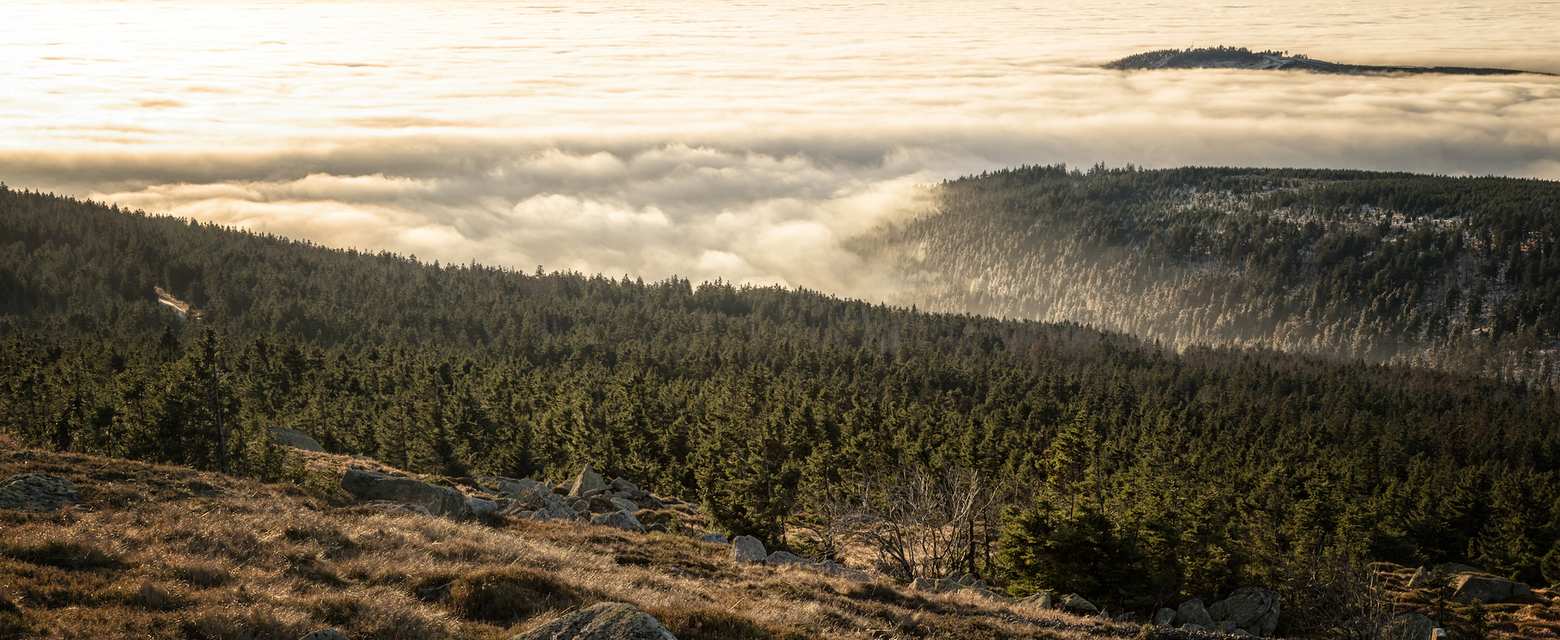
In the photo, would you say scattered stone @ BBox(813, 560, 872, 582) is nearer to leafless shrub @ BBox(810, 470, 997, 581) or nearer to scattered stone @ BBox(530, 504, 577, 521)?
leafless shrub @ BBox(810, 470, 997, 581)

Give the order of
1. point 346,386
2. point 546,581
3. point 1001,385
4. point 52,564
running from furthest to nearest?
point 1001,385
point 346,386
point 546,581
point 52,564

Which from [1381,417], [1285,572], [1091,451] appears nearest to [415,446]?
[1091,451]

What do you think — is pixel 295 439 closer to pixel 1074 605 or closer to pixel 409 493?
pixel 409 493

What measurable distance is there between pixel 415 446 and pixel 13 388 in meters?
39.8

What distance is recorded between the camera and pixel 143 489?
32562 mm

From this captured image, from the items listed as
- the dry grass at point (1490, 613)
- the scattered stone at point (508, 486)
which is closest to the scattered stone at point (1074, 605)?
the scattered stone at point (508, 486)

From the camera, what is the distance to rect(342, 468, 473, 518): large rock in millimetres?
41406

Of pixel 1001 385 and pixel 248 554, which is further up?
pixel 248 554

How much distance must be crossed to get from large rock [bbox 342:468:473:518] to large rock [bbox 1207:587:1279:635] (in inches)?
1683

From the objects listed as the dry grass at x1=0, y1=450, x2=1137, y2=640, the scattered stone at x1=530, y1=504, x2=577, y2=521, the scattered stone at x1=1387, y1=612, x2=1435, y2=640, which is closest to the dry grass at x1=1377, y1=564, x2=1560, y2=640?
the scattered stone at x1=1387, y1=612, x2=1435, y2=640

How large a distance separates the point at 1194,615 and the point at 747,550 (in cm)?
2523

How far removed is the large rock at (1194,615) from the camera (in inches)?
1826

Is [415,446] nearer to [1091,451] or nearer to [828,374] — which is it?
[1091,451]

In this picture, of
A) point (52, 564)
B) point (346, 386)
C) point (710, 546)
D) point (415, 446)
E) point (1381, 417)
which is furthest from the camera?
point (1381, 417)
